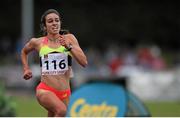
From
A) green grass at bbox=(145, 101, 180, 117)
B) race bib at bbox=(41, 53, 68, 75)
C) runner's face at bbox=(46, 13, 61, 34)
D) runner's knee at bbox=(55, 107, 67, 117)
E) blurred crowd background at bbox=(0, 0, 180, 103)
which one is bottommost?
runner's knee at bbox=(55, 107, 67, 117)

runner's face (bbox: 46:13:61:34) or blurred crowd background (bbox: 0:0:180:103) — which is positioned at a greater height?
blurred crowd background (bbox: 0:0:180:103)

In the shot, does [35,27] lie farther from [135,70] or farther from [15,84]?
[135,70]

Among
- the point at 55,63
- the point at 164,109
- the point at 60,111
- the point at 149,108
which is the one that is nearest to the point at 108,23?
the point at 149,108

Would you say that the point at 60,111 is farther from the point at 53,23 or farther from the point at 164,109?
the point at 164,109

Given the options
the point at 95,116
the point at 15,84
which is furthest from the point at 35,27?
the point at 95,116

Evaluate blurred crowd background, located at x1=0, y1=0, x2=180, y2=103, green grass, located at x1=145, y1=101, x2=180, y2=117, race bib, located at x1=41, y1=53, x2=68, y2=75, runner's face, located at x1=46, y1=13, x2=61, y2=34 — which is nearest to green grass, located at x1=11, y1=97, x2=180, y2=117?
green grass, located at x1=145, y1=101, x2=180, y2=117

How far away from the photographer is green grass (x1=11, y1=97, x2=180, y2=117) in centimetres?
1828

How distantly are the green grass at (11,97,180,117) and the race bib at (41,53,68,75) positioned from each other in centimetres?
744

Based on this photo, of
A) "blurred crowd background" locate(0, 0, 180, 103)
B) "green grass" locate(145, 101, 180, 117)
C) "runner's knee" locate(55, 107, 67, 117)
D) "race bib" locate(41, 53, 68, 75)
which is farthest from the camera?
"blurred crowd background" locate(0, 0, 180, 103)

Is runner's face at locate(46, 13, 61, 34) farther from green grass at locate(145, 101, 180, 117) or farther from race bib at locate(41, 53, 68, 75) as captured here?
green grass at locate(145, 101, 180, 117)

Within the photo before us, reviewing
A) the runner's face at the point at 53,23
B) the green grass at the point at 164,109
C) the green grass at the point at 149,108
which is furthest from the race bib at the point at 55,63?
the green grass at the point at 164,109

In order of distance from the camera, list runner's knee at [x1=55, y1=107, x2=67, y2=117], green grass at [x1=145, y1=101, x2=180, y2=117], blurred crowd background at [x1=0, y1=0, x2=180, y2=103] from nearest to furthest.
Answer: runner's knee at [x1=55, y1=107, x2=67, y2=117] < green grass at [x1=145, y1=101, x2=180, y2=117] < blurred crowd background at [x1=0, y1=0, x2=180, y2=103]

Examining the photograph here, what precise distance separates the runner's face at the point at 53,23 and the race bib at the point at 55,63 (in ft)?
0.99

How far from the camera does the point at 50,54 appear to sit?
9688 millimetres
